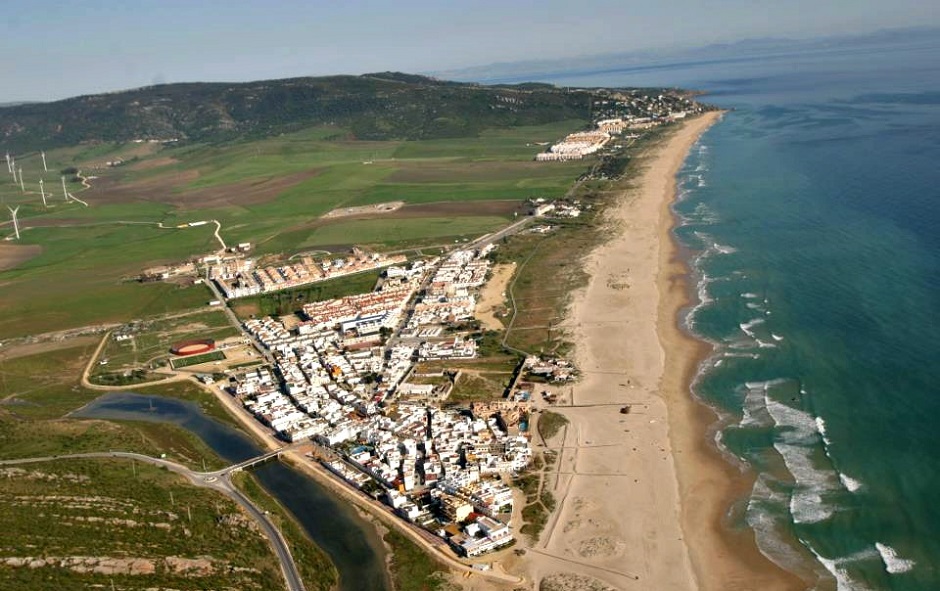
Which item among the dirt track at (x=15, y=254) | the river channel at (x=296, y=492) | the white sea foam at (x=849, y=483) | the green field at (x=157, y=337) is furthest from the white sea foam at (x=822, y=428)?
the dirt track at (x=15, y=254)

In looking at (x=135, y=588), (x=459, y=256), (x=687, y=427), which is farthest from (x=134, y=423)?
(x=459, y=256)

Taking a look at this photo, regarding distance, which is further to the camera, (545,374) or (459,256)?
(459,256)

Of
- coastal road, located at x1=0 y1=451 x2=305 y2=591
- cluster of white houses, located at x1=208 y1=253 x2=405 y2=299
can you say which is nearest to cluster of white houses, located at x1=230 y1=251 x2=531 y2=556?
coastal road, located at x1=0 y1=451 x2=305 y2=591

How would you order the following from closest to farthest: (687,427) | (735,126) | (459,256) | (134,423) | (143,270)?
(687,427)
(134,423)
(459,256)
(143,270)
(735,126)

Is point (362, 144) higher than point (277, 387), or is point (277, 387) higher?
point (362, 144)

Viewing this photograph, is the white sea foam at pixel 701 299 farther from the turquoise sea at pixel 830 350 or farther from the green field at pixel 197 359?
the green field at pixel 197 359

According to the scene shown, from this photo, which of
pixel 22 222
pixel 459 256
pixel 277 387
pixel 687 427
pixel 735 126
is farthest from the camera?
pixel 735 126

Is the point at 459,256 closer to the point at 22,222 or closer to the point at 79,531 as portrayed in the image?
the point at 79,531

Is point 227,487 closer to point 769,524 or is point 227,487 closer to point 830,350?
point 769,524
